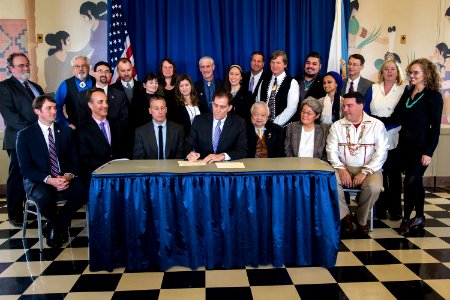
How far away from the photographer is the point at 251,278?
2906 mm

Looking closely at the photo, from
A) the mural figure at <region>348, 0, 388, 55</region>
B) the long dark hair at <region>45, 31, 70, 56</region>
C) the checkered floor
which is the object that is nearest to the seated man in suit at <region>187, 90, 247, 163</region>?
the checkered floor

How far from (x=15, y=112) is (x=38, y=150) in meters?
0.84

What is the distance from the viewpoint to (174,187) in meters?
2.95

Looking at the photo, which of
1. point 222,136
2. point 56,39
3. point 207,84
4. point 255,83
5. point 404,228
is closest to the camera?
point 222,136

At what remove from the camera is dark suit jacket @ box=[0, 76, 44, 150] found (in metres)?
4.16

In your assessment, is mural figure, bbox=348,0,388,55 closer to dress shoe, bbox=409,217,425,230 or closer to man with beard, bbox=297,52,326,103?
man with beard, bbox=297,52,326,103

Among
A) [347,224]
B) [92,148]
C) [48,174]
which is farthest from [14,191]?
[347,224]

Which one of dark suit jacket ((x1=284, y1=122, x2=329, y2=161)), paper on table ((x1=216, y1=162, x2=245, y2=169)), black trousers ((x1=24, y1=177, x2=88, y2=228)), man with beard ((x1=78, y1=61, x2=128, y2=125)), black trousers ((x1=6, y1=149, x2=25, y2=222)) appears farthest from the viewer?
black trousers ((x1=6, y1=149, x2=25, y2=222))

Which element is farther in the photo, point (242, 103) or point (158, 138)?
point (242, 103)

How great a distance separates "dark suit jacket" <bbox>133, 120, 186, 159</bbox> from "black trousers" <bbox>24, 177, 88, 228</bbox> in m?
0.53

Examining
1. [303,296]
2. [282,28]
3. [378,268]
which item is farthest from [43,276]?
[282,28]

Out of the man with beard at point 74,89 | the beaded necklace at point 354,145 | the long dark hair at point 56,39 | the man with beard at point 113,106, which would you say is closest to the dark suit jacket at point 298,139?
the beaded necklace at point 354,145

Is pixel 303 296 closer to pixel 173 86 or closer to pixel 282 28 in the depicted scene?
pixel 173 86

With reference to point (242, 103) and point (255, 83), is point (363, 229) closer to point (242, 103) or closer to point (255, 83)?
point (242, 103)
